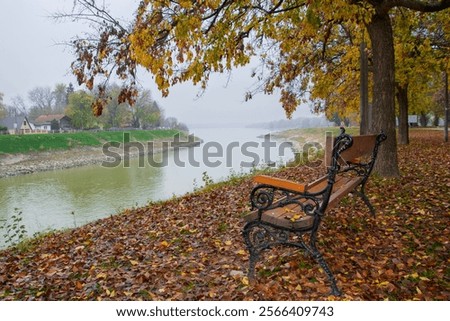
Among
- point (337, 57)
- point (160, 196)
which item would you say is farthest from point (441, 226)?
point (160, 196)

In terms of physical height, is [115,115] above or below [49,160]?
above

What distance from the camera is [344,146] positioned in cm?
307

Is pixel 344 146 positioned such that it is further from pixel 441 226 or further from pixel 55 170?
pixel 55 170

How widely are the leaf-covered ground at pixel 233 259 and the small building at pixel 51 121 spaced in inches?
2523

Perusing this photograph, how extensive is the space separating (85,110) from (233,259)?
183 feet

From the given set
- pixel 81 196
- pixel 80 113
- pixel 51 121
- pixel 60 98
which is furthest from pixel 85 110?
pixel 81 196

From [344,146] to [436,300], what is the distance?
148 cm

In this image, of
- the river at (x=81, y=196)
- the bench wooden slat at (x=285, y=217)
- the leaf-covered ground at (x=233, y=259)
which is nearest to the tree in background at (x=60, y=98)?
the river at (x=81, y=196)

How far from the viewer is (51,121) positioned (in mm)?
63562

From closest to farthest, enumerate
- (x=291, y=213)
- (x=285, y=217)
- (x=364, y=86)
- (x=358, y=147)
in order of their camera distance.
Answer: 1. (x=285, y=217)
2. (x=291, y=213)
3. (x=358, y=147)
4. (x=364, y=86)

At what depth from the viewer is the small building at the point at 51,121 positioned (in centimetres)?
6348

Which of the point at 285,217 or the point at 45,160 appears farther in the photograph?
the point at 45,160

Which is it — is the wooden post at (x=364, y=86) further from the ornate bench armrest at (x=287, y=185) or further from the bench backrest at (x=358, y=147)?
the ornate bench armrest at (x=287, y=185)

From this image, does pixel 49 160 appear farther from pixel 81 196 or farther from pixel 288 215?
pixel 288 215
